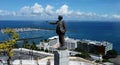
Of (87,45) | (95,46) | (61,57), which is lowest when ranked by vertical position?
(87,45)

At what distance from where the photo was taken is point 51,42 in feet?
301

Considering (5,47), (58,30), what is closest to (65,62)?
(58,30)

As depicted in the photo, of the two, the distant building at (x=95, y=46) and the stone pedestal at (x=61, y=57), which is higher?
the stone pedestal at (x=61, y=57)

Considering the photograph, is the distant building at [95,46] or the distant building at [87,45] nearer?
the distant building at [87,45]

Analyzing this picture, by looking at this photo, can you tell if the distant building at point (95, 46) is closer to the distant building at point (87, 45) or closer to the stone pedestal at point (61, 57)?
the distant building at point (87, 45)

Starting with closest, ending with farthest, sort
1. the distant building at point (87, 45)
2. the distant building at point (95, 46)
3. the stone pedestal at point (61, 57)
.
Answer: the stone pedestal at point (61, 57), the distant building at point (87, 45), the distant building at point (95, 46)

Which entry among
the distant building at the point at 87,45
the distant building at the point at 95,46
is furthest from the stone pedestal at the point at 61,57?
the distant building at the point at 95,46

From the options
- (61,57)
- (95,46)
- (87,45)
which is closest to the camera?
(61,57)

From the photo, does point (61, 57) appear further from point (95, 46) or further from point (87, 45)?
point (87, 45)

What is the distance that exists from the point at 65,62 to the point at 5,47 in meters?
10.5

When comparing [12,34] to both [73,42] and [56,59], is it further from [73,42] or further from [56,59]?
[73,42]

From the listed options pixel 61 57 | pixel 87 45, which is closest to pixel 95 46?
pixel 87 45

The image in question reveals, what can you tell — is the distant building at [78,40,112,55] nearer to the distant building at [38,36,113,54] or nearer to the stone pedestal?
the distant building at [38,36,113,54]

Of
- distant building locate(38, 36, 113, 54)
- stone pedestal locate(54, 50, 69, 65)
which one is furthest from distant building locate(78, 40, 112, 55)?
stone pedestal locate(54, 50, 69, 65)
